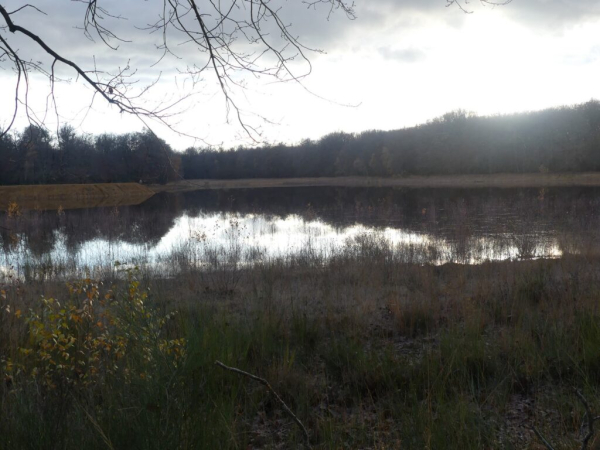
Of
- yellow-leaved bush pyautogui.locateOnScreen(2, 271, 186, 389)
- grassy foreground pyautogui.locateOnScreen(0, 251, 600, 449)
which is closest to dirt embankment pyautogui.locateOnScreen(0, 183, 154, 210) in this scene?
grassy foreground pyautogui.locateOnScreen(0, 251, 600, 449)

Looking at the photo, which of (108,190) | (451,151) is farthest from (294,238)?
(451,151)

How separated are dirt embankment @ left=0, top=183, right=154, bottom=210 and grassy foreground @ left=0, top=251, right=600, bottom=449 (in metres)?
31.2

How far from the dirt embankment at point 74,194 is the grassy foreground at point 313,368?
31.2 meters

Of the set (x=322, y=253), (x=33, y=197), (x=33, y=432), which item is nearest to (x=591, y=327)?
(x=33, y=432)

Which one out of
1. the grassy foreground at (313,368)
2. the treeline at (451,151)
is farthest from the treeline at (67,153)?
the treeline at (451,151)

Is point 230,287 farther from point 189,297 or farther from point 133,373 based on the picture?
point 133,373

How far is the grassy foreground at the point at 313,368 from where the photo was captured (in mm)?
2775

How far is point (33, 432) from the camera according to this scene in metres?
2.56

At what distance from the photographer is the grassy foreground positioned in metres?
2.78

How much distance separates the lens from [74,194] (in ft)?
130

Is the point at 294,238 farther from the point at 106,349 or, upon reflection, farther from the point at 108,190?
the point at 108,190

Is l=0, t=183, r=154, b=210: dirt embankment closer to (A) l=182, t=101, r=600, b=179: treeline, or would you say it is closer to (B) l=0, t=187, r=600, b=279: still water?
(A) l=182, t=101, r=600, b=179: treeline

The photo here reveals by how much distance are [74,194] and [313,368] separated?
39119mm

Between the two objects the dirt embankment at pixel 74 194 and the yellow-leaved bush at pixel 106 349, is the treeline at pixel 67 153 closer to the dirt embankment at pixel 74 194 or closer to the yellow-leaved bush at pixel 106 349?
the yellow-leaved bush at pixel 106 349
